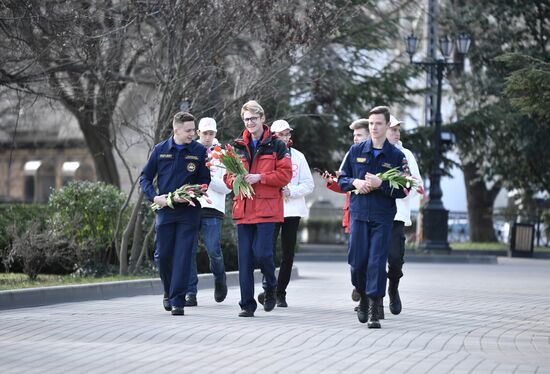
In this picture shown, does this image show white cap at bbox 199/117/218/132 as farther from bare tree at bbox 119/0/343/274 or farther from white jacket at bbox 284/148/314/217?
bare tree at bbox 119/0/343/274

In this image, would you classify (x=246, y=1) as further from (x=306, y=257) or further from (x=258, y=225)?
(x=306, y=257)

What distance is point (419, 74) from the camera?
113 ft

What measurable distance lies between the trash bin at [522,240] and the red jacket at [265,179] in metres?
23.7

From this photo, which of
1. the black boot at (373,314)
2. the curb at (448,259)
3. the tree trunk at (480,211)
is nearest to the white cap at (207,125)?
the black boot at (373,314)

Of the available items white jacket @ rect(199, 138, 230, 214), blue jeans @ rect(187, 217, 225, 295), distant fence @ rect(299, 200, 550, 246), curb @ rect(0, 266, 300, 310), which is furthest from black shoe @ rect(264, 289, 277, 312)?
distant fence @ rect(299, 200, 550, 246)

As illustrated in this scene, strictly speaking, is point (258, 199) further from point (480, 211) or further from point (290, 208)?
point (480, 211)

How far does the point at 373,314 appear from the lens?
452 inches

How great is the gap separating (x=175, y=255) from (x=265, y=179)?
1.15m

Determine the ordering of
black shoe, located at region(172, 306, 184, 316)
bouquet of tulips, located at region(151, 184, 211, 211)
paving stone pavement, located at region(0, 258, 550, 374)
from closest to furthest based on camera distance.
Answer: paving stone pavement, located at region(0, 258, 550, 374) → bouquet of tulips, located at region(151, 184, 211, 211) → black shoe, located at region(172, 306, 184, 316)

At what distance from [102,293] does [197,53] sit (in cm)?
407

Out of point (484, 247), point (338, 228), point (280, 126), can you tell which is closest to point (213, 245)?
point (280, 126)

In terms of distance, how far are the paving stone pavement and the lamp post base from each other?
16457 millimetres

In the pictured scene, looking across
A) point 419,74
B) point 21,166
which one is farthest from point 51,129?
point 419,74

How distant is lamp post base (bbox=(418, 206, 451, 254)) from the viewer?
1272 inches
